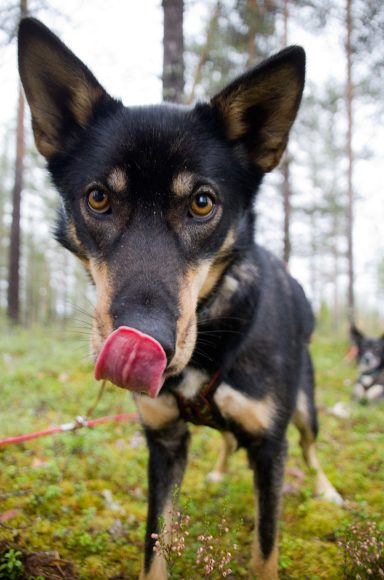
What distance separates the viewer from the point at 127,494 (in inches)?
148

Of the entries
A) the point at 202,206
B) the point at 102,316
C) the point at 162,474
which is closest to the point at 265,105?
the point at 202,206

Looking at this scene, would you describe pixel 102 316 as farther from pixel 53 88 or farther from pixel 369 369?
pixel 369 369

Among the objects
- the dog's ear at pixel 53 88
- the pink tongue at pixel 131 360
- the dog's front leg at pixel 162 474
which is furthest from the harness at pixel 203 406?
the dog's ear at pixel 53 88

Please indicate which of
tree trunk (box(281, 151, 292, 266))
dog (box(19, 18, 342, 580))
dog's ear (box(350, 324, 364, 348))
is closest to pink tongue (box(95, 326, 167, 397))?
dog (box(19, 18, 342, 580))

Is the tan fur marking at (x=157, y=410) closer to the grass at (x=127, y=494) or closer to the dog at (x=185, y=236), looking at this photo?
the dog at (x=185, y=236)

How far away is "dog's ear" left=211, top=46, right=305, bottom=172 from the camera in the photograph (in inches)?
94.0

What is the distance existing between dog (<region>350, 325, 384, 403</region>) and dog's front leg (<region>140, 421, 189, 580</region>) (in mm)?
6407

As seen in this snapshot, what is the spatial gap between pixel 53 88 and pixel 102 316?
1.53 meters

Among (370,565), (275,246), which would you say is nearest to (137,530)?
(370,565)

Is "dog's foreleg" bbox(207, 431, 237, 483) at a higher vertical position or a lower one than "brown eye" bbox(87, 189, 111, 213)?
lower

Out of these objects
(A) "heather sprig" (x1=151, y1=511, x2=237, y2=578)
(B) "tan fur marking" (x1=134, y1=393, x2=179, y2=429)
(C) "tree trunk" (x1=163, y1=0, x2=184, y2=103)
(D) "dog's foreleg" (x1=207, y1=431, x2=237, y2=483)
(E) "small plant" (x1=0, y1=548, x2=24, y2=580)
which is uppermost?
(C) "tree trunk" (x1=163, y1=0, x2=184, y2=103)

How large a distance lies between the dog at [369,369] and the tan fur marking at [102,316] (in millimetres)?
7505

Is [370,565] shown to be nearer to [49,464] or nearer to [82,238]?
[82,238]

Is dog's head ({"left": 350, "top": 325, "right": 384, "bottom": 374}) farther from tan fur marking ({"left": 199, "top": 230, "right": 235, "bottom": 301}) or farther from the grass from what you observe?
tan fur marking ({"left": 199, "top": 230, "right": 235, "bottom": 301})
